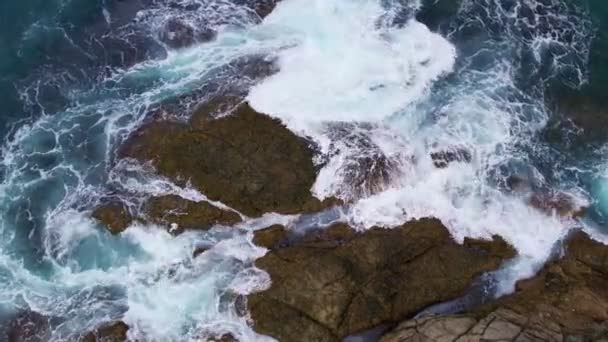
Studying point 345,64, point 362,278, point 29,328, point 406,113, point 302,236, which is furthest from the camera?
point 345,64

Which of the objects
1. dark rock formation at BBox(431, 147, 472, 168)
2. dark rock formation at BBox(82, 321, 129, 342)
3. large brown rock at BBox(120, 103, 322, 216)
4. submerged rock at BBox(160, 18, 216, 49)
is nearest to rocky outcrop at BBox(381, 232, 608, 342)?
dark rock formation at BBox(431, 147, 472, 168)

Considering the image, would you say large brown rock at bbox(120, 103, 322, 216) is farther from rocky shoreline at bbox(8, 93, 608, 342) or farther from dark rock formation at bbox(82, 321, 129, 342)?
dark rock formation at bbox(82, 321, 129, 342)

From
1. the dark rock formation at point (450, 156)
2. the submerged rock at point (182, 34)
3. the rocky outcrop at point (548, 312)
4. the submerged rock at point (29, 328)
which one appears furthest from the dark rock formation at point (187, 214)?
the submerged rock at point (182, 34)

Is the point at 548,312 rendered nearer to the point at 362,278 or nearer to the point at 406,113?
the point at 362,278

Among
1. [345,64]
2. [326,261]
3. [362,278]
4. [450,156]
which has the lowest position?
[362,278]

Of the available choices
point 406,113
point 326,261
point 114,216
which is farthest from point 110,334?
point 406,113
